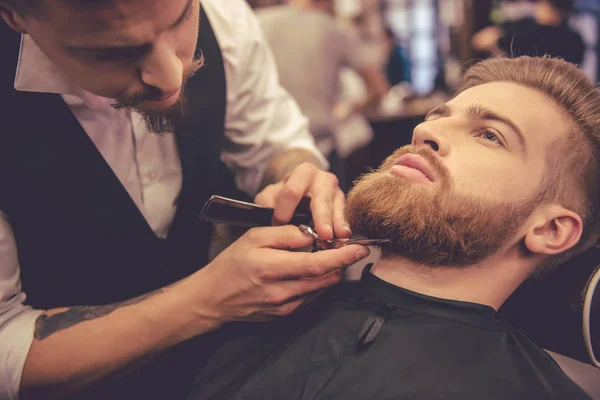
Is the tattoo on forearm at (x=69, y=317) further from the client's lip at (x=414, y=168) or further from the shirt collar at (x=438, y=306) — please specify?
the client's lip at (x=414, y=168)

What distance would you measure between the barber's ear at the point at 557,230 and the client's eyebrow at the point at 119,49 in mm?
998

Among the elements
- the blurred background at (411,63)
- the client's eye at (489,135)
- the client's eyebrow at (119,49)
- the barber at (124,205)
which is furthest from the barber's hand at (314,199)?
the client's eyebrow at (119,49)

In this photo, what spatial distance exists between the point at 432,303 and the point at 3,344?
1075mm

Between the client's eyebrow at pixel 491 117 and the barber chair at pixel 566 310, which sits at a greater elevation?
the client's eyebrow at pixel 491 117

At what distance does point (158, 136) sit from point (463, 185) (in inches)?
34.8

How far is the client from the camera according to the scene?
48.6 inches

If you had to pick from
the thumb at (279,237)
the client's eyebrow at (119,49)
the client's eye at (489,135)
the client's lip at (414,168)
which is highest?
the client's eyebrow at (119,49)

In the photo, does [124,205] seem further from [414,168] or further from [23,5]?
[414,168]

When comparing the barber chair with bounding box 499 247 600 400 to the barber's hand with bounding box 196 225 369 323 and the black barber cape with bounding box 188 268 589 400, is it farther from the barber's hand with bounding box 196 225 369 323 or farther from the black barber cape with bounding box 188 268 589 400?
the barber's hand with bounding box 196 225 369 323

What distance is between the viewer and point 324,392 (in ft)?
4.07

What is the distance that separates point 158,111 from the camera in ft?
4.03

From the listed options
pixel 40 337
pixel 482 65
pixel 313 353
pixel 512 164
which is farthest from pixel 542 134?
pixel 40 337

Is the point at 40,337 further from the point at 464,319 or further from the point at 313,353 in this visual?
the point at 464,319

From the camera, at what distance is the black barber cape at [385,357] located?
1181 mm
